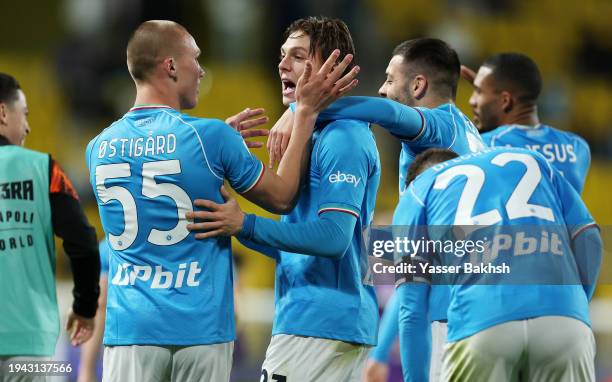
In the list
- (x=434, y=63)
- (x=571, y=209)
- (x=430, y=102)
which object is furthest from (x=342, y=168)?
(x=434, y=63)

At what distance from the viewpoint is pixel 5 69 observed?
15.0m

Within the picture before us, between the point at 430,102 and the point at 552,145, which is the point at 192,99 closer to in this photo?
the point at 430,102

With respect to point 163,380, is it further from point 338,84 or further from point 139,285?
point 338,84

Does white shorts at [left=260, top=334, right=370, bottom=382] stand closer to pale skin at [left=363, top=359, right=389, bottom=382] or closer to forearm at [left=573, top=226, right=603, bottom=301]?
forearm at [left=573, top=226, right=603, bottom=301]

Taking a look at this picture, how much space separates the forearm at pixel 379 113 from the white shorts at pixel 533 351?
4.22 ft

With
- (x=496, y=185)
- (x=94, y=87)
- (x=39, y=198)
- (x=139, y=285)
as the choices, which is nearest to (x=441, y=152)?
(x=496, y=185)

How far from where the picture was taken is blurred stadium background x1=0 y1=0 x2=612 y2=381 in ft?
46.9

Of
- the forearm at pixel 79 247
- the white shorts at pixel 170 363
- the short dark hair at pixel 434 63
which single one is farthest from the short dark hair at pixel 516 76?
the white shorts at pixel 170 363

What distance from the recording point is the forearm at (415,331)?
17.0ft

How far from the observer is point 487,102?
6.96m

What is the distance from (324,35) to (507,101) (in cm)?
235

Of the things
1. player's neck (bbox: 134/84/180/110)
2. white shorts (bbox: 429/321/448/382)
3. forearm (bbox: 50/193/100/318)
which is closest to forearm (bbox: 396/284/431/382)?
white shorts (bbox: 429/321/448/382)

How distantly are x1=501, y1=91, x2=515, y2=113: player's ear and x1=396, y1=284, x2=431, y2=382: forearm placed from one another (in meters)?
2.19

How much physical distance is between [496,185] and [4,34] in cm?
1407
